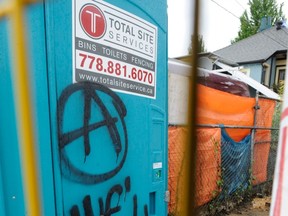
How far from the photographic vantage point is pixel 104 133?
172cm

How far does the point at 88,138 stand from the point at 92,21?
29.0 inches

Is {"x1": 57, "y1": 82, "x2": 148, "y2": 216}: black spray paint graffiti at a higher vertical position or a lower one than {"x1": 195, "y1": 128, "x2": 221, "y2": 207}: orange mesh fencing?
higher

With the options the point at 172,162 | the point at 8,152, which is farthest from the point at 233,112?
the point at 8,152

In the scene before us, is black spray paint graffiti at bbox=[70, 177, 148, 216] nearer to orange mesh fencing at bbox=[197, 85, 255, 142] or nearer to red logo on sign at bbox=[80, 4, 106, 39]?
red logo on sign at bbox=[80, 4, 106, 39]

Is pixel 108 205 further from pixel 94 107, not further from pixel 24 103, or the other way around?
pixel 24 103

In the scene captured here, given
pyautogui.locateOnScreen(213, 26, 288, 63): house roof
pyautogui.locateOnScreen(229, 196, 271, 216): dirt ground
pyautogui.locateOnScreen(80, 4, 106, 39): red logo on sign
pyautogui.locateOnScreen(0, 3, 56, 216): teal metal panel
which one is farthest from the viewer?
pyautogui.locateOnScreen(213, 26, 288, 63): house roof

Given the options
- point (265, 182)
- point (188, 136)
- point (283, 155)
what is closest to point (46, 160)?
point (188, 136)

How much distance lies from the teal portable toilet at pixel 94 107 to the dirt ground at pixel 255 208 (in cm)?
357

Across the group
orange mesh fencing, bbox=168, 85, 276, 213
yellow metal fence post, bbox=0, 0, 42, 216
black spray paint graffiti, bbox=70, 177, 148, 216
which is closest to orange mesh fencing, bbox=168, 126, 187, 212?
orange mesh fencing, bbox=168, 85, 276, 213

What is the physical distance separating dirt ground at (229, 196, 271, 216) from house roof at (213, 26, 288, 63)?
40.5 ft

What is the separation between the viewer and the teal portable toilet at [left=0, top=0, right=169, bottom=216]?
134 centimetres

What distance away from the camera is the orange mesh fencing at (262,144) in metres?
6.06

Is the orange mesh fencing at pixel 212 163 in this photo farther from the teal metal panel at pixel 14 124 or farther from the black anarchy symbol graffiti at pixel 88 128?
the teal metal panel at pixel 14 124

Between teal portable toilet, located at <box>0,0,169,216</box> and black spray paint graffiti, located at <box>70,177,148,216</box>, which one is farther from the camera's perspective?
black spray paint graffiti, located at <box>70,177,148,216</box>
